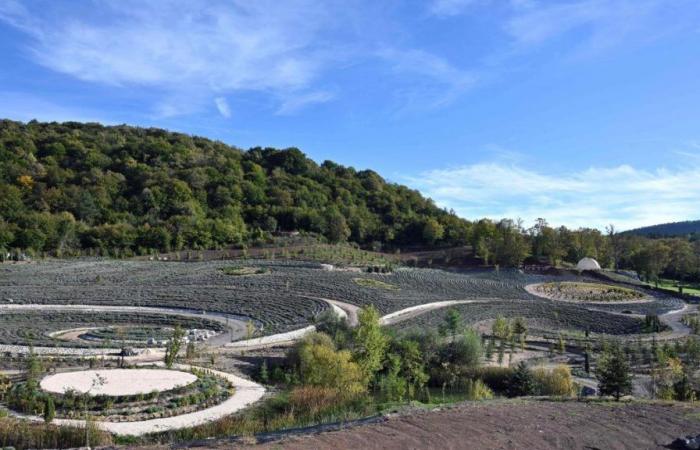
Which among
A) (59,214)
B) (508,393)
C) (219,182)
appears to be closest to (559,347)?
(508,393)

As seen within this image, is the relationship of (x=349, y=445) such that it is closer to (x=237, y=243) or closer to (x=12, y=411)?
(x=12, y=411)

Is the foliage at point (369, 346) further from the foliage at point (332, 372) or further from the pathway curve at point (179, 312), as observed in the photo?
the pathway curve at point (179, 312)

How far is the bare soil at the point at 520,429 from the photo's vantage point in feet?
36.7

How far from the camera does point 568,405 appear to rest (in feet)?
50.0

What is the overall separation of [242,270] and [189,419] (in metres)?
39.3

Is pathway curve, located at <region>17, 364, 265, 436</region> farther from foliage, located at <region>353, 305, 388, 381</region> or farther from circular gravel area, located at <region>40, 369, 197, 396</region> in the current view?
foliage, located at <region>353, 305, 388, 381</region>

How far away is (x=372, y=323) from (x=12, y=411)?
12630 millimetres

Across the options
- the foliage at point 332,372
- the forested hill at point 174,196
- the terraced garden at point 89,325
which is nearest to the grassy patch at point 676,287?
the forested hill at point 174,196

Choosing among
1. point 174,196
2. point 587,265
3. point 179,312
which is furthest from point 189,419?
point 174,196

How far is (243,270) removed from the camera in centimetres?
5406

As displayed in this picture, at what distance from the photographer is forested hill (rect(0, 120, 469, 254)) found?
6712 cm

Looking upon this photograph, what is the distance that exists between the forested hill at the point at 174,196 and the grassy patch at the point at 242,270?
15829mm

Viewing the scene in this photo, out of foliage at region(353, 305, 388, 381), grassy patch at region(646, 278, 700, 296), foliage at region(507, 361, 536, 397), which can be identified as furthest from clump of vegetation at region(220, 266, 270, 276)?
grassy patch at region(646, 278, 700, 296)

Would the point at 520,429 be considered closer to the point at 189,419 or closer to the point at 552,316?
the point at 189,419
